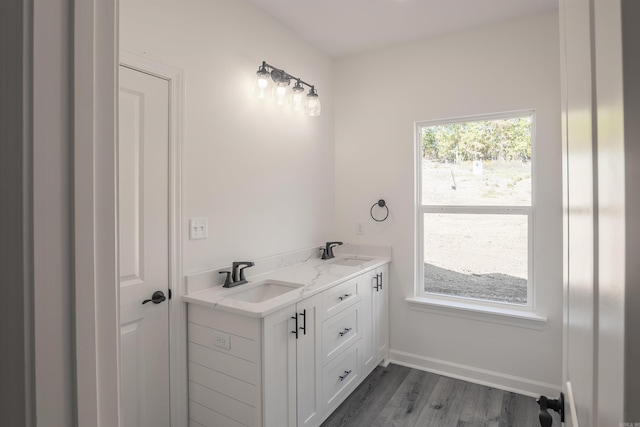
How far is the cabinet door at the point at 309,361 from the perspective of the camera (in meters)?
1.86

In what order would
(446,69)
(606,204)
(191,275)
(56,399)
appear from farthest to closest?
(446,69), (191,275), (56,399), (606,204)

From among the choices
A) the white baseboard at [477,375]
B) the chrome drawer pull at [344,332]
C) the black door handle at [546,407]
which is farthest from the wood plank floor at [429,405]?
the black door handle at [546,407]

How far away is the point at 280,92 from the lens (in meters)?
2.47

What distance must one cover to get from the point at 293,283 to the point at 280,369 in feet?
1.87

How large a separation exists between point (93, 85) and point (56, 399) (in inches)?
16.6

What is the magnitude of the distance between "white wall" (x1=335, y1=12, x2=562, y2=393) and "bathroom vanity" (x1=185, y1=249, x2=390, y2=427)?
2.73ft

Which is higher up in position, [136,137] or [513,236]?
[136,137]

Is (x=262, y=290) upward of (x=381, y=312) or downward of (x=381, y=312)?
upward

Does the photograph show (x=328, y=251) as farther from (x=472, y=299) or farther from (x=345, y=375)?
(x=472, y=299)

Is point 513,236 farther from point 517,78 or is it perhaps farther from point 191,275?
point 191,275

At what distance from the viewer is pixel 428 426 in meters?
2.12

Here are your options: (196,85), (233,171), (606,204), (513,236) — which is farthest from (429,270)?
(606,204)

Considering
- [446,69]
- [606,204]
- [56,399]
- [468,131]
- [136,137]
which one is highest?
[446,69]

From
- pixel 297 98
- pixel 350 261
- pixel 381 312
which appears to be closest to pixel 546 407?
pixel 381 312
